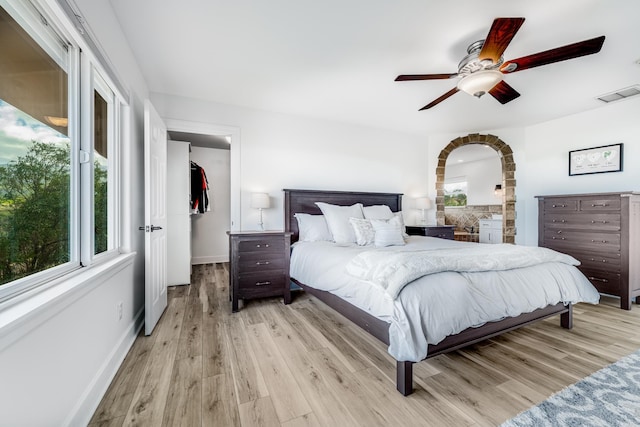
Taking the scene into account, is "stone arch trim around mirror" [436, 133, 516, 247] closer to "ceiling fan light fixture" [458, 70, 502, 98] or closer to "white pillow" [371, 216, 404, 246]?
"white pillow" [371, 216, 404, 246]

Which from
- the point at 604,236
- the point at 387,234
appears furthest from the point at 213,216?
the point at 604,236

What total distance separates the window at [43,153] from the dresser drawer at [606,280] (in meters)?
5.00

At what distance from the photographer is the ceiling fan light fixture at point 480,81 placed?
209cm

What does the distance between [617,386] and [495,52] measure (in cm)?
229

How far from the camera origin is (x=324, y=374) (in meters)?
1.78

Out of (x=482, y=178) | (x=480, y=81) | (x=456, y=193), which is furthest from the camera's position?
(x=456, y=193)

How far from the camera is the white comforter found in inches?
60.7

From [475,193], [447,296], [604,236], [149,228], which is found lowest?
[447,296]

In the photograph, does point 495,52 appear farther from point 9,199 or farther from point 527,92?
point 9,199

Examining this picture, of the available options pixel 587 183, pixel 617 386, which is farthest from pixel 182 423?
pixel 587 183

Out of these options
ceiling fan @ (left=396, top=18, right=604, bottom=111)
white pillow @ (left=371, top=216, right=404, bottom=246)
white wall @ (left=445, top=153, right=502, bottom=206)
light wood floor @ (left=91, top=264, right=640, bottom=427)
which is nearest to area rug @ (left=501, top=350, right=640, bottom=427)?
light wood floor @ (left=91, top=264, right=640, bottom=427)

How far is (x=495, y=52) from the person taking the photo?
6.30ft

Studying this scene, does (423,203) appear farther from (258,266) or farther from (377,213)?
(258,266)

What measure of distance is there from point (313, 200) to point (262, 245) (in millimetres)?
1136
